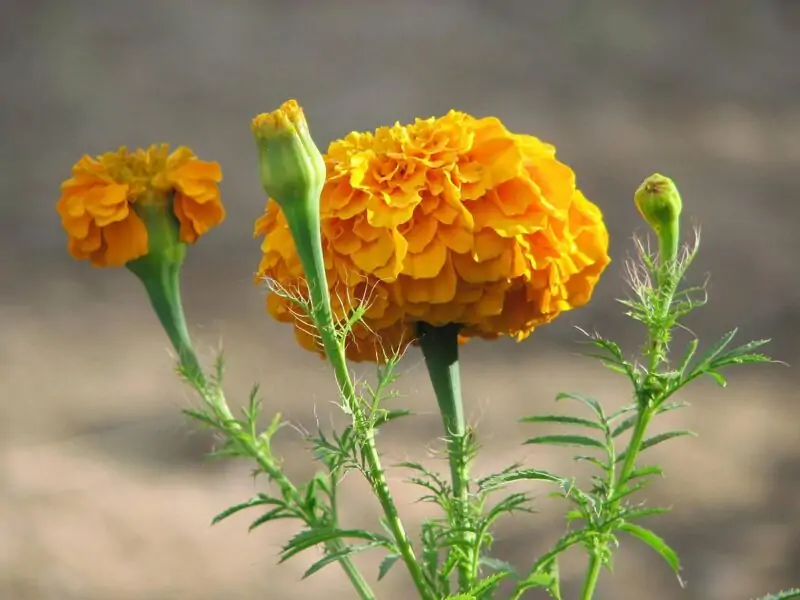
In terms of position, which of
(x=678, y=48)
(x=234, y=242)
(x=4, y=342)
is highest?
(x=678, y=48)

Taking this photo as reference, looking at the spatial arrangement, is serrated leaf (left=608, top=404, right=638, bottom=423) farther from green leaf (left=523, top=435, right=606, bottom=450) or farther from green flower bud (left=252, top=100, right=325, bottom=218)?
Result: green flower bud (left=252, top=100, right=325, bottom=218)

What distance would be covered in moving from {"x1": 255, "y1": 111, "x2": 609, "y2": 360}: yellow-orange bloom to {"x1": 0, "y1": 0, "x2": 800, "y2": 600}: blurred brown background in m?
0.61

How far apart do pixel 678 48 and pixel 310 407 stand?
1105mm

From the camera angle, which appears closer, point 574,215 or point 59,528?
point 574,215

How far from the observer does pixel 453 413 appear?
0.43 meters

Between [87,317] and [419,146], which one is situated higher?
[87,317]

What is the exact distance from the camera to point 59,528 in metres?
1.38

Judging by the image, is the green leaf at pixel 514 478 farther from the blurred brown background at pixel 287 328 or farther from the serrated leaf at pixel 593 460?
the blurred brown background at pixel 287 328

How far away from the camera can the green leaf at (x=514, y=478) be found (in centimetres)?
34

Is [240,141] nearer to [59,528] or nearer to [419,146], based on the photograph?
[59,528]

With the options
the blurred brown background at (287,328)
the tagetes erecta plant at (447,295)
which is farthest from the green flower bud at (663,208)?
the blurred brown background at (287,328)

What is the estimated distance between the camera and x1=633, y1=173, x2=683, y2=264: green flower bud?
40cm

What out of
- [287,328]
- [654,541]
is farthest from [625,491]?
[287,328]

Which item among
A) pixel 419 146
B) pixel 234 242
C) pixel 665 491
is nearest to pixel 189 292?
pixel 234 242
